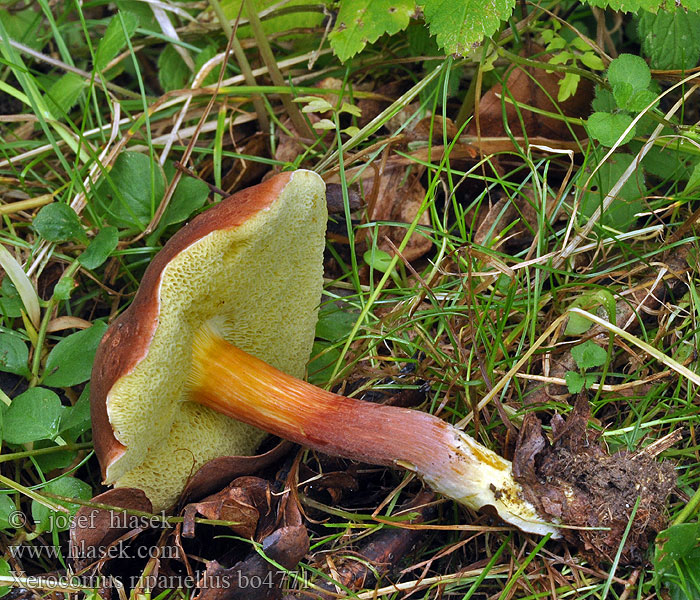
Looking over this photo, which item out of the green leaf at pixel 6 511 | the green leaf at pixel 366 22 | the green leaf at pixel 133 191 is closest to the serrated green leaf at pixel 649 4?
the green leaf at pixel 366 22

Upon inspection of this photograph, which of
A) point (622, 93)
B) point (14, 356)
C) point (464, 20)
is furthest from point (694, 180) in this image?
point (14, 356)

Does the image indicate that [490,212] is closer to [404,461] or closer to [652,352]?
[652,352]

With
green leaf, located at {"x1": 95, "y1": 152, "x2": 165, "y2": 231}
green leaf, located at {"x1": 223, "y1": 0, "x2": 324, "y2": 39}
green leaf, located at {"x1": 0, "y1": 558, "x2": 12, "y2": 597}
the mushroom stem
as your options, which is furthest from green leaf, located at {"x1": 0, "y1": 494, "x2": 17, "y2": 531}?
green leaf, located at {"x1": 223, "y1": 0, "x2": 324, "y2": 39}

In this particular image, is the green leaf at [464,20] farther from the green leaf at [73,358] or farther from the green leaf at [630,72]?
the green leaf at [73,358]

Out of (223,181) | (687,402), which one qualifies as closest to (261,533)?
(687,402)

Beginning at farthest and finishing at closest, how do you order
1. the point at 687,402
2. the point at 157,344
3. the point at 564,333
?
the point at 564,333 < the point at 687,402 < the point at 157,344

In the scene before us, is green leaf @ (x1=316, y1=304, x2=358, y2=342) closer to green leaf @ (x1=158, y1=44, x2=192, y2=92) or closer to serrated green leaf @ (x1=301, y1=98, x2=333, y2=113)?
serrated green leaf @ (x1=301, y1=98, x2=333, y2=113)
